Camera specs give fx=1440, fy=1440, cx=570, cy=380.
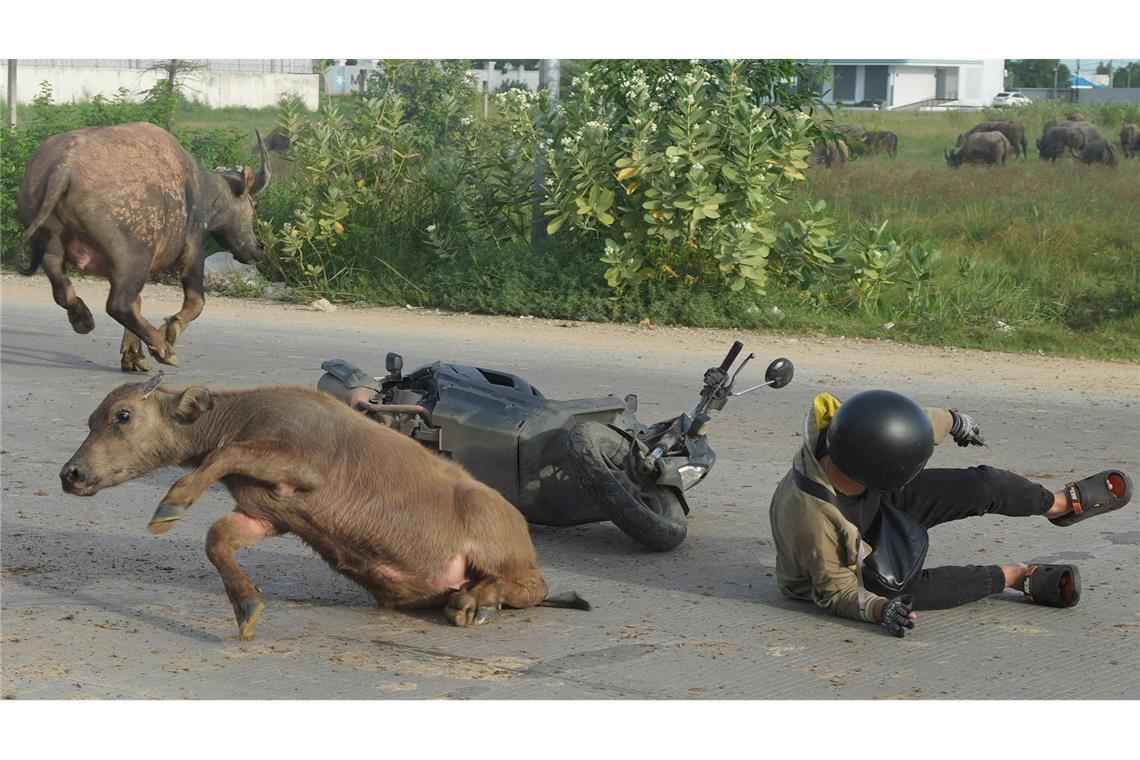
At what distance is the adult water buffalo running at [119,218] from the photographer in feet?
34.6

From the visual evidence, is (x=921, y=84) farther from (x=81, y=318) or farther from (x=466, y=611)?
(x=466, y=611)

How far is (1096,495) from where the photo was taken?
614 centimetres

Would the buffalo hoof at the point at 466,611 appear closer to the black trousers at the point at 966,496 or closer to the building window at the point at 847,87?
the black trousers at the point at 966,496

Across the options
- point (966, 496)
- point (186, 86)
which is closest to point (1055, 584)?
point (966, 496)

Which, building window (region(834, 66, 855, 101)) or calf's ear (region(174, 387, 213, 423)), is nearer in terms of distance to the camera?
calf's ear (region(174, 387, 213, 423))

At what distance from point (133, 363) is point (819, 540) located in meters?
7.17

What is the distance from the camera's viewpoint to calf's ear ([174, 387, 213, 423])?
5.18m

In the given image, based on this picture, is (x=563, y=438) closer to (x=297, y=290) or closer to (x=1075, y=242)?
(x=297, y=290)

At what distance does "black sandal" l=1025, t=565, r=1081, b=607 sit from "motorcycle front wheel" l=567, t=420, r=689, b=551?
1.55m

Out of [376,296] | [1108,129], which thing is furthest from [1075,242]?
[1108,129]

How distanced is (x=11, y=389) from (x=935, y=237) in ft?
38.5

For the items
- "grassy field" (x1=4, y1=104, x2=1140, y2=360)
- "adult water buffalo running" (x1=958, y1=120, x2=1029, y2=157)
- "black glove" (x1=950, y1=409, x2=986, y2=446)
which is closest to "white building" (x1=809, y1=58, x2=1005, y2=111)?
"adult water buffalo running" (x1=958, y1=120, x2=1029, y2=157)

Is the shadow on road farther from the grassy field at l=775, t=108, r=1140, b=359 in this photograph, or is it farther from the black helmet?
the black helmet

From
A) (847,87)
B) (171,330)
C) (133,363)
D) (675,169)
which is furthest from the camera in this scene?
(847,87)
